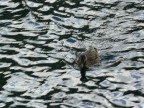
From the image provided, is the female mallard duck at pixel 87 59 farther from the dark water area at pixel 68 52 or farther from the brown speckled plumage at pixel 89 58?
the dark water area at pixel 68 52

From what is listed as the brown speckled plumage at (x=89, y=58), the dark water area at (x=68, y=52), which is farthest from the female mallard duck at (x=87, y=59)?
the dark water area at (x=68, y=52)

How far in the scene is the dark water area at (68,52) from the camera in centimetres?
1614

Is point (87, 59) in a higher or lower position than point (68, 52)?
lower

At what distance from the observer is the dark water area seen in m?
16.1

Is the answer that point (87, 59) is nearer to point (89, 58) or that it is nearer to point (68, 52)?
Answer: point (89, 58)

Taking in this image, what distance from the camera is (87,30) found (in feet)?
68.7

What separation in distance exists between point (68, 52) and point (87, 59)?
94 centimetres

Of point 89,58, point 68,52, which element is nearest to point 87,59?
point 89,58

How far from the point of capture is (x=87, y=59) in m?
18.6

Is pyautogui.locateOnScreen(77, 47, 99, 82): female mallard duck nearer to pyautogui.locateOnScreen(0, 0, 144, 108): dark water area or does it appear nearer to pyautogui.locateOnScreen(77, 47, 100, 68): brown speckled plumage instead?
pyautogui.locateOnScreen(77, 47, 100, 68): brown speckled plumage

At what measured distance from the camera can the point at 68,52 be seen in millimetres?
19188

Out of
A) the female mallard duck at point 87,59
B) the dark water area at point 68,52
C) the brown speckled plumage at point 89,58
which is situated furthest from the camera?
the brown speckled plumage at point 89,58

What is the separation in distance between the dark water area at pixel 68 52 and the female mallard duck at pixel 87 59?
210 mm

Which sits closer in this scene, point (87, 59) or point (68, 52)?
point (87, 59)
